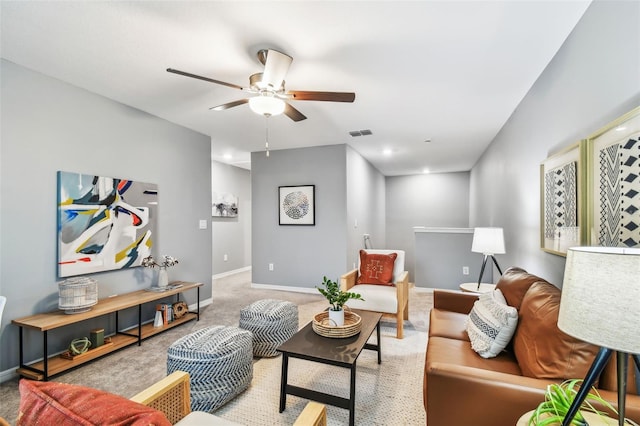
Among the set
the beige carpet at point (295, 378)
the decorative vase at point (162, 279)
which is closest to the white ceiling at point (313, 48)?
the decorative vase at point (162, 279)

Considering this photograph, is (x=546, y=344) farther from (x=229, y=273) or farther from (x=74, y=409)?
(x=229, y=273)

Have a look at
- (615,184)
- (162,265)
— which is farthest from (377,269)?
(162,265)

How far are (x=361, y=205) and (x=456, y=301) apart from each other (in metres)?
3.24

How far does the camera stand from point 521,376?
140 centimetres

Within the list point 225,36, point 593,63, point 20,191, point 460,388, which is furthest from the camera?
point 20,191

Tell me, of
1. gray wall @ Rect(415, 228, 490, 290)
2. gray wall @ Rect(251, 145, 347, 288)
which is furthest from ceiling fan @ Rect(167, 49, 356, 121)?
gray wall @ Rect(415, 228, 490, 290)

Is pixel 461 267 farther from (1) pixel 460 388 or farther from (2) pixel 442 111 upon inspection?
(1) pixel 460 388

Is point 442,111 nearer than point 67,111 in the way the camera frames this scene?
No

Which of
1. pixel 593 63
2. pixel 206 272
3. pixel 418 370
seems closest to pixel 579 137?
pixel 593 63

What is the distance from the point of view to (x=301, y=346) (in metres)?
1.90

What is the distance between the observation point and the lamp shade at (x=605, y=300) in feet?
2.47

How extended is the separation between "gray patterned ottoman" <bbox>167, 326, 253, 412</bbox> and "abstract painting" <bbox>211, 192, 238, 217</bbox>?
179 inches

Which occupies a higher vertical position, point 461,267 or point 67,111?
point 67,111

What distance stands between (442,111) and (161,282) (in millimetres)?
3800
